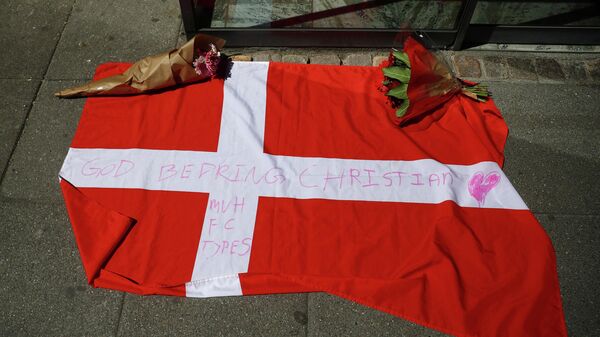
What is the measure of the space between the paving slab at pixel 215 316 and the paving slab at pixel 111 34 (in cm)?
171

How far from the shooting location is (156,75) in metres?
2.81

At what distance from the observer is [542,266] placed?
235 cm

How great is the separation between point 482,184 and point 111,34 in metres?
2.70

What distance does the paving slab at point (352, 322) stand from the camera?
2219 millimetres

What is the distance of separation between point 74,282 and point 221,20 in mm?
1954

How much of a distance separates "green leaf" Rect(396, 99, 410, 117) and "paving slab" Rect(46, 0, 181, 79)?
5.49 ft

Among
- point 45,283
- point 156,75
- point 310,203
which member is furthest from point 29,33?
point 310,203

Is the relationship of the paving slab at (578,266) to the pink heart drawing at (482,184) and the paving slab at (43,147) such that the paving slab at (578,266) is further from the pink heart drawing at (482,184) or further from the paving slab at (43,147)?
the paving slab at (43,147)

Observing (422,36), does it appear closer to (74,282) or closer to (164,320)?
(164,320)

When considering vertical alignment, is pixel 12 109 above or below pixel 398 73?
below

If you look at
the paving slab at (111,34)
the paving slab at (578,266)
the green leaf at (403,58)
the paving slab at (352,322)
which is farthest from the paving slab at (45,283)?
the paving slab at (578,266)

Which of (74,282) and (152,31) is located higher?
(152,31)

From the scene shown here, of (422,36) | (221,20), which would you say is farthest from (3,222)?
(422,36)

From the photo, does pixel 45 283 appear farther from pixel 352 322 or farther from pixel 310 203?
pixel 352 322
